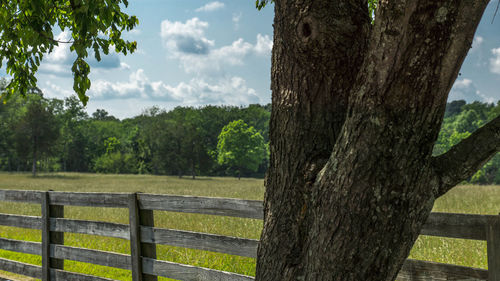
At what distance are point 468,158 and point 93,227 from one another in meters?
5.05

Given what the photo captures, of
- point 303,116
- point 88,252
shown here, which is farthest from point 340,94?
point 88,252

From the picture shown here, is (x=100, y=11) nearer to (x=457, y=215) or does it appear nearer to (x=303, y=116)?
(x=303, y=116)

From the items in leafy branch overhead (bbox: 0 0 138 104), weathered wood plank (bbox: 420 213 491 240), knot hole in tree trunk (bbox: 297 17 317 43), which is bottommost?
weathered wood plank (bbox: 420 213 491 240)

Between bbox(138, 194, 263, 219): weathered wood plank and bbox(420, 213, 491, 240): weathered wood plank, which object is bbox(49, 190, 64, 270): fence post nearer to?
bbox(138, 194, 263, 219): weathered wood plank

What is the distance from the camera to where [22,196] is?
7.23 m

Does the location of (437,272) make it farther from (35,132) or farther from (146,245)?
(35,132)

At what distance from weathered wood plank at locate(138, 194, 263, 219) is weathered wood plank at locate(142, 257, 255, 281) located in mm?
633

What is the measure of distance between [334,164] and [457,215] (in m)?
1.60

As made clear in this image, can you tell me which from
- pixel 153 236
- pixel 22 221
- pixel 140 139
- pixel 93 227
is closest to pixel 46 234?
pixel 22 221

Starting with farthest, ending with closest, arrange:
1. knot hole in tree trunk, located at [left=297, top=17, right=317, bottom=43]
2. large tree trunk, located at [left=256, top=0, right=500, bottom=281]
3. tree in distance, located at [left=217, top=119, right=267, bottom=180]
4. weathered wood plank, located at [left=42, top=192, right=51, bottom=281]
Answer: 1. tree in distance, located at [left=217, top=119, right=267, bottom=180]
2. weathered wood plank, located at [left=42, top=192, right=51, bottom=281]
3. knot hole in tree trunk, located at [left=297, top=17, right=317, bottom=43]
4. large tree trunk, located at [left=256, top=0, right=500, bottom=281]

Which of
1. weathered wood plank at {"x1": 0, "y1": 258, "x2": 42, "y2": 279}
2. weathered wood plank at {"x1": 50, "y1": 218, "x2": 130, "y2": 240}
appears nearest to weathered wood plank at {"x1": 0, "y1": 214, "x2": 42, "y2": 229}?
weathered wood plank at {"x1": 50, "y1": 218, "x2": 130, "y2": 240}

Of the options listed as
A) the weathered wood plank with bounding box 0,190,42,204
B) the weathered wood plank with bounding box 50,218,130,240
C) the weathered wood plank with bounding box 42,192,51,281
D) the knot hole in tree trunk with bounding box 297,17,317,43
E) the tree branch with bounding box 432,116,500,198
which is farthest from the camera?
the weathered wood plank with bounding box 0,190,42,204

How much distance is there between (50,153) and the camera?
66500mm

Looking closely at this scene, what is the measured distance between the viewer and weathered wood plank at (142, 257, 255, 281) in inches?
188
